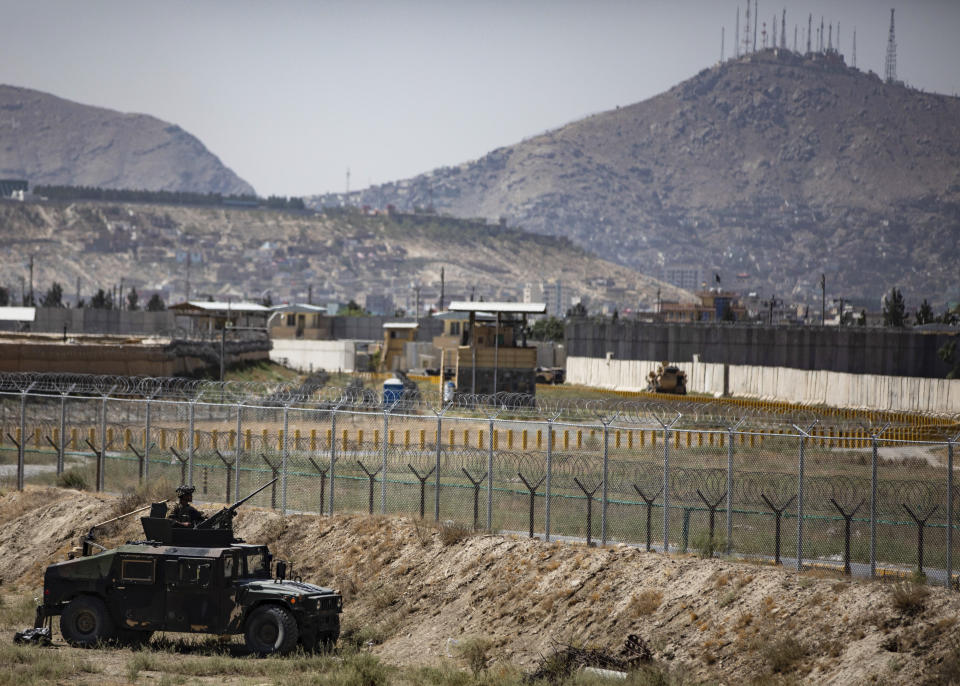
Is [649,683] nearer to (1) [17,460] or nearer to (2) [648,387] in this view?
(1) [17,460]

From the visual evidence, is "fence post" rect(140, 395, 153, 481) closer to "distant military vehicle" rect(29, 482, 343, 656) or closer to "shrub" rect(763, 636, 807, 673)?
"distant military vehicle" rect(29, 482, 343, 656)

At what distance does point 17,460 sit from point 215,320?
245 feet

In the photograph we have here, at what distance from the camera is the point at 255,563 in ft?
69.2

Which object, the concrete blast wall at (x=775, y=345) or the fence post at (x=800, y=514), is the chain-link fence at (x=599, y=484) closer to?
the fence post at (x=800, y=514)

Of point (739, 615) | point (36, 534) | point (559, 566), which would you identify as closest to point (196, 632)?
point (559, 566)

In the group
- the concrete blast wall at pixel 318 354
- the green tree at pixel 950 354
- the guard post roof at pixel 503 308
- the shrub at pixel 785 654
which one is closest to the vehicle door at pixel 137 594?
the shrub at pixel 785 654

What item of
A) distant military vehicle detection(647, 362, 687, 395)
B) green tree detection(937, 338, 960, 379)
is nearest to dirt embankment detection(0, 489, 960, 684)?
distant military vehicle detection(647, 362, 687, 395)

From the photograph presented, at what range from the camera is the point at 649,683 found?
1802 centimetres

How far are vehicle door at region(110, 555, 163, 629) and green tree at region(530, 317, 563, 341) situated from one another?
126290mm

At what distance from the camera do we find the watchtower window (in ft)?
67.6

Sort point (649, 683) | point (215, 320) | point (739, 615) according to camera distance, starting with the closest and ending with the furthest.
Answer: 1. point (649, 683)
2. point (739, 615)
3. point (215, 320)

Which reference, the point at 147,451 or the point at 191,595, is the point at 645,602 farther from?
the point at 147,451

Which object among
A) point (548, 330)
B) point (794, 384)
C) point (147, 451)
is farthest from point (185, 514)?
point (548, 330)

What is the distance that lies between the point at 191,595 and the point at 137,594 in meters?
1.02
